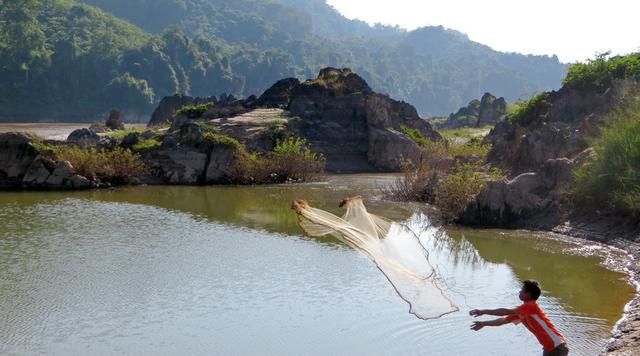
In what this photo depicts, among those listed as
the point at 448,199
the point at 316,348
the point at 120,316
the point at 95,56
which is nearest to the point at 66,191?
the point at 448,199

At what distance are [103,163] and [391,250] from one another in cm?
2369

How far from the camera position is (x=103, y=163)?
100 feet

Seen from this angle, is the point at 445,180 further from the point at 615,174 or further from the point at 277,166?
the point at 277,166

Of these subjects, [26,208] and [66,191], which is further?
[66,191]

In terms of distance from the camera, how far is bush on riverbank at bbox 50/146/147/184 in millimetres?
30109

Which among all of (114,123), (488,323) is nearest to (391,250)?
(488,323)

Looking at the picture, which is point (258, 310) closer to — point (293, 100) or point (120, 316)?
point (120, 316)

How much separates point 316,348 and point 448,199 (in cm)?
1213

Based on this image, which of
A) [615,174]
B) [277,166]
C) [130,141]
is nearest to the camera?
[615,174]

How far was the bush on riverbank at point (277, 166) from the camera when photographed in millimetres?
33031

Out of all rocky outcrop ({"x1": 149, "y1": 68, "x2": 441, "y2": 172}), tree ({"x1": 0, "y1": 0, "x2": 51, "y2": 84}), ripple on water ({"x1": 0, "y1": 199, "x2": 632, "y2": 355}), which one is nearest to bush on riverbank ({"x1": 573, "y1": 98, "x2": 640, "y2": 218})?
ripple on water ({"x1": 0, "y1": 199, "x2": 632, "y2": 355})

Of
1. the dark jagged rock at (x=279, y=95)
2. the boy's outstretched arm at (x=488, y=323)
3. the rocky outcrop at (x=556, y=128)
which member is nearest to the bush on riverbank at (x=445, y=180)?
the rocky outcrop at (x=556, y=128)

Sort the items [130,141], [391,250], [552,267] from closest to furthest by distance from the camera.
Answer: [391,250] → [552,267] → [130,141]

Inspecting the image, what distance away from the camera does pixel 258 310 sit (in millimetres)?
11875
